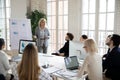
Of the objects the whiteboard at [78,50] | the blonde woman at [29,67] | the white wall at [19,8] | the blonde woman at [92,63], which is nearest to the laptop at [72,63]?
the whiteboard at [78,50]

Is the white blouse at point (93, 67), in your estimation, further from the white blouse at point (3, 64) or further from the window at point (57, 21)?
the window at point (57, 21)

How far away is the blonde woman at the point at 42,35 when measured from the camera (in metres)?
6.17

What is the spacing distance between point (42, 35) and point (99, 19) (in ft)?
Result: 5.92

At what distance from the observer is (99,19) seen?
620 cm

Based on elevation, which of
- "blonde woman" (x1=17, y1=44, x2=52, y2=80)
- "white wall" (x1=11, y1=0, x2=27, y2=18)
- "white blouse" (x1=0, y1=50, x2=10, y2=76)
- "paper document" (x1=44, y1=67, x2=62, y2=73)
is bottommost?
"paper document" (x1=44, y1=67, x2=62, y2=73)

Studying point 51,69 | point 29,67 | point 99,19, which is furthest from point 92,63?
point 99,19

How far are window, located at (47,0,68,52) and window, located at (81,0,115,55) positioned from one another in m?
0.75

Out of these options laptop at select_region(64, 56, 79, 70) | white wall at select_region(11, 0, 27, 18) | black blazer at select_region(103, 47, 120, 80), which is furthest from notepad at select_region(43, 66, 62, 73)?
white wall at select_region(11, 0, 27, 18)

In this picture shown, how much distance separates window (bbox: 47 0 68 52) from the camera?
7.05 meters

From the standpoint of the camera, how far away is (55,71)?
10.8ft

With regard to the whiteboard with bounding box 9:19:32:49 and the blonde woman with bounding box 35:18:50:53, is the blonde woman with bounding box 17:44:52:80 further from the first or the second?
the blonde woman with bounding box 35:18:50:53

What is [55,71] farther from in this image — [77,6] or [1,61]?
[77,6]

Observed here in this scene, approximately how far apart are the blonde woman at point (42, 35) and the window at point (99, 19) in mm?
1237

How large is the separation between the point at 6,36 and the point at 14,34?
2520mm
